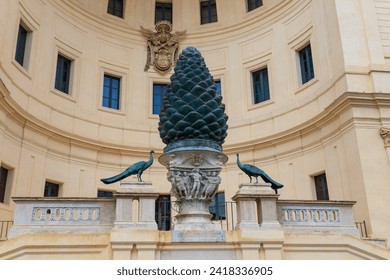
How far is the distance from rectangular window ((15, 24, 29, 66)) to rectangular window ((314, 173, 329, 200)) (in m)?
13.5

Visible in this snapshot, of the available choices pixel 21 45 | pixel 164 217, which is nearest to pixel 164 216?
pixel 164 217

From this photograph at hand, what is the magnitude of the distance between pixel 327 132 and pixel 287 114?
101 inches

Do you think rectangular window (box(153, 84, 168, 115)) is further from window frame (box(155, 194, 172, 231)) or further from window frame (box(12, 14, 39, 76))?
window frame (box(12, 14, 39, 76))

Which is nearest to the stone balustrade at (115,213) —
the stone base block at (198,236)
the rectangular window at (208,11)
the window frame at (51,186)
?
the stone base block at (198,236)

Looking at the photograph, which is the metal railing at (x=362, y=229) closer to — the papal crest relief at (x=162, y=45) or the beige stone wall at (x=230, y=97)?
the beige stone wall at (x=230, y=97)

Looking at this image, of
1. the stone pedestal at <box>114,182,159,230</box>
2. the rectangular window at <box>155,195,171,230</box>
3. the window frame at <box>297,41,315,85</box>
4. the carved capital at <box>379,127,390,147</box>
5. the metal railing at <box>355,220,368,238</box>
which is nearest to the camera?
the stone pedestal at <box>114,182,159,230</box>

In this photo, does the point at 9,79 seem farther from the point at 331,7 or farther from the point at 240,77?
the point at 331,7

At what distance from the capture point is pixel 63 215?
9.23 meters

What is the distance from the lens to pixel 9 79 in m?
15.9

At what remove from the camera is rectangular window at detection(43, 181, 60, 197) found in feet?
56.7

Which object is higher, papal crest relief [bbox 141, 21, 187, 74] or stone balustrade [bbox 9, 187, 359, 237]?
papal crest relief [bbox 141, 21, 187, 74]

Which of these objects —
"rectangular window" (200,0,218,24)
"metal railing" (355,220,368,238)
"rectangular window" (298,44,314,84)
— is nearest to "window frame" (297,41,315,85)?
"rectangular window" (298,44,314,84)

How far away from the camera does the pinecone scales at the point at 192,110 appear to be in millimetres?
9461
